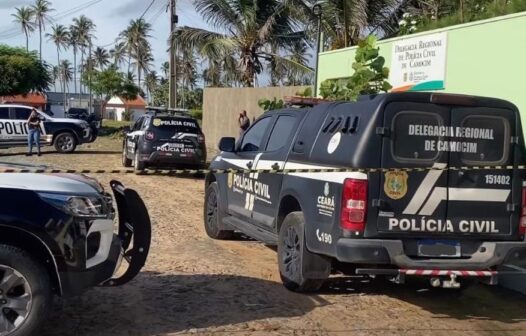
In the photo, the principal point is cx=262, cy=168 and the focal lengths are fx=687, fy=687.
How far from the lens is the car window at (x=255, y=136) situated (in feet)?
27.6

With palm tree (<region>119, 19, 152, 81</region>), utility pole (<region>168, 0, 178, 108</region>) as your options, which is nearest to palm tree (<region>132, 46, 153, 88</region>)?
palm tree (<region>119, 19, 152, 81</region>)

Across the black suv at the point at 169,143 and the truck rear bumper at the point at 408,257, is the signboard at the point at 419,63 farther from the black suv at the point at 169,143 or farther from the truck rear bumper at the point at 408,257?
the truck rear bumper at the point at 408,257

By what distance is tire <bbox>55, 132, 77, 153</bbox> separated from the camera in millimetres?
24281

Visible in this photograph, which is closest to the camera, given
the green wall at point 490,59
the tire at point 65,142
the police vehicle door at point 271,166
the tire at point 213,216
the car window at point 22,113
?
the police vehicle door at point 271,166

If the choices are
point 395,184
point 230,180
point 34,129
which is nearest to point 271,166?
point 230,180

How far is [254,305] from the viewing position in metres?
6.33

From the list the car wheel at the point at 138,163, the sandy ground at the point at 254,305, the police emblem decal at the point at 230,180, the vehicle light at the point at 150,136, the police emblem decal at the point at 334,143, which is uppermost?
the police emblem decal at the point at 334,143

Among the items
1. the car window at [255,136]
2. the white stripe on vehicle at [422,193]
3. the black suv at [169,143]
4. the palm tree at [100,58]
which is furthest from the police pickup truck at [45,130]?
the palm tree at [100,58]

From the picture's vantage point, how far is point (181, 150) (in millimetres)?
17250

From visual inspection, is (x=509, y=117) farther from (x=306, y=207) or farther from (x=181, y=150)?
(x=181, y=150)

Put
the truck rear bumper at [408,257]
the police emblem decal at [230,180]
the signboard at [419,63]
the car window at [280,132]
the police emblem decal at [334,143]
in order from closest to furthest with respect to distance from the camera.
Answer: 1. the truck rear bumper at [408,257]
2. the police emblem decal at [334,143]
3. the car window at [280,132]
4. the police emblem decal at [230,180]
5. the signboard at [419,63]

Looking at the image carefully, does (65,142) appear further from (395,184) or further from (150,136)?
(395,184)

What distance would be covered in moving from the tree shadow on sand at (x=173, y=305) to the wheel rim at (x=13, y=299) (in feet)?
1.71

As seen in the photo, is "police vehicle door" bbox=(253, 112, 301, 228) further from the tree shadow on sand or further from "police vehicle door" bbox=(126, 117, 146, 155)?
"police vehicle door" bbox=(126, 117, 146, 155)
